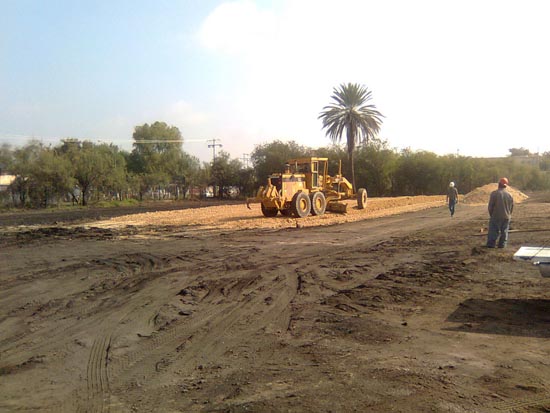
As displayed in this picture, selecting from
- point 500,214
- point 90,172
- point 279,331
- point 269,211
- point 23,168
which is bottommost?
point 279,331

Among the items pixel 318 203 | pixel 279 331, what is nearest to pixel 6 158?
pixel 318 203

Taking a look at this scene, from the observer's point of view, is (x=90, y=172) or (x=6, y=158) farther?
(x=90, y=172)

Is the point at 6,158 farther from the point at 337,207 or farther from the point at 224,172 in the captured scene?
the point at 337,207

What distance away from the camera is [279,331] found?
6.43 meters

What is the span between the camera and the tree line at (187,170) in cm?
4238

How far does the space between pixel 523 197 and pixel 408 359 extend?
121 ft

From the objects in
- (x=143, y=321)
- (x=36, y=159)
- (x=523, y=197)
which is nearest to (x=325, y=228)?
(x=143, y=321)

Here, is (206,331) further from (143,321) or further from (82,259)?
(82,259)

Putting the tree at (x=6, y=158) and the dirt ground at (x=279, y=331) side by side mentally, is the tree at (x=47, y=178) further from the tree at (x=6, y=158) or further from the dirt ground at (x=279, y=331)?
the dirt ground at (x=279, y=331)

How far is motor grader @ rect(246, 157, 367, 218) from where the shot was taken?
76.4ft

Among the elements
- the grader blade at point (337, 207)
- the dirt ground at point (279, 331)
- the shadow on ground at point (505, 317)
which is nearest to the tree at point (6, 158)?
the grader blade at point (337, 207)

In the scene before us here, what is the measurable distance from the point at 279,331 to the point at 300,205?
56.9 feet

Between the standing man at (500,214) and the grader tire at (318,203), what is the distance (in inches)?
514

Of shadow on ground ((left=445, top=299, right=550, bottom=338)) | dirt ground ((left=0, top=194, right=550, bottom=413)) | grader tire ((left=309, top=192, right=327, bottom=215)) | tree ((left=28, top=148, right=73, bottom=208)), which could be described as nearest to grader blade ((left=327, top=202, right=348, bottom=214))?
grader tire ((left=309, top=192, right=327, bottom=215))
